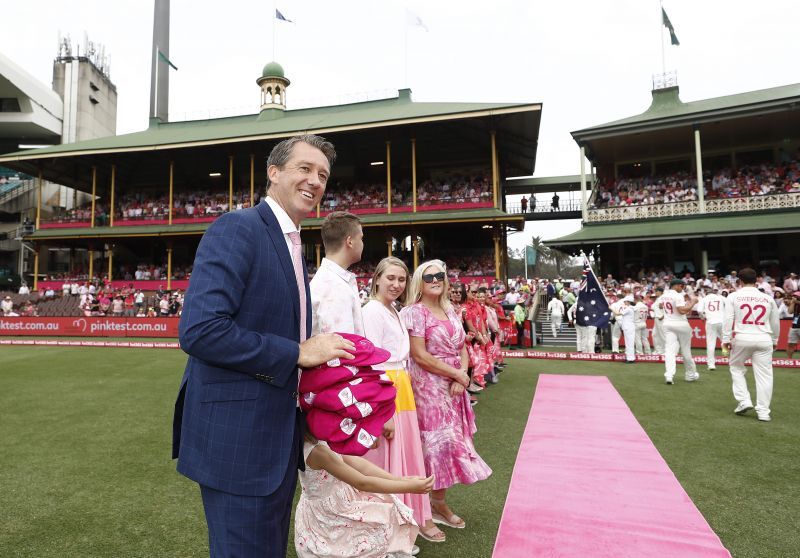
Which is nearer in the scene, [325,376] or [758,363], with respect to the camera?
[325,376]

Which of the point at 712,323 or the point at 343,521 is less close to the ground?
the point at 712,323

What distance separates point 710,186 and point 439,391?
24.1 meters

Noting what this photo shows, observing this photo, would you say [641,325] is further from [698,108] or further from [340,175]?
[340,175]

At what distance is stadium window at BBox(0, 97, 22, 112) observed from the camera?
36.8m

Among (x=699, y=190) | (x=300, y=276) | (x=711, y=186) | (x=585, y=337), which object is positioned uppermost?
(x=711, y=186)

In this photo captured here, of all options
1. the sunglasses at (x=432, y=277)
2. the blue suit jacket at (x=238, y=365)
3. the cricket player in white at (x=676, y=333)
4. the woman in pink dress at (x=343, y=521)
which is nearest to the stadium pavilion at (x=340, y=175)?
the cricket player in white at (x=676, y=333)

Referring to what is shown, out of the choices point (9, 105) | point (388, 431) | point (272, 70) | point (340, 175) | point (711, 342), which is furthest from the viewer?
point (9, 105)

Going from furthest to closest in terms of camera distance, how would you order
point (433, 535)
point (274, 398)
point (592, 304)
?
point (592, 304) → point (433, 535) → point (274, 398)

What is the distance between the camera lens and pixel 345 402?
1493 millimetres

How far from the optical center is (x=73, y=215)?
90.5ft

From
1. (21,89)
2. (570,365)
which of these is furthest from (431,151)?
(21,89)

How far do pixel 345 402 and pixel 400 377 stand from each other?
1527 millimetres

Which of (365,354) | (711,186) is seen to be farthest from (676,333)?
(711,186)

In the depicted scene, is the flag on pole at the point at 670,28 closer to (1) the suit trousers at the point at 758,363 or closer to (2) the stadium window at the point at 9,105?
(1) the suit trousers at the point at 758,363
